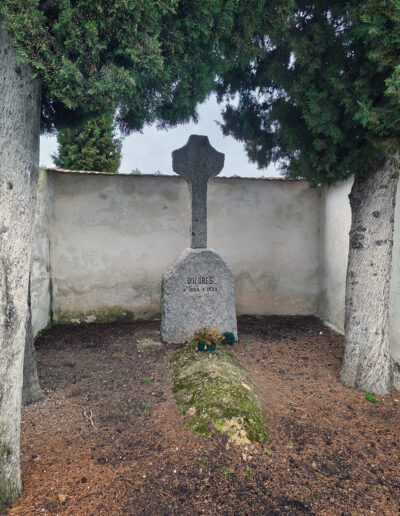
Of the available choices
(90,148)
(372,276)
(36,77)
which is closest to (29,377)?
(36,77)

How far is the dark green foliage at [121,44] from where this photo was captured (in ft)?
6.37

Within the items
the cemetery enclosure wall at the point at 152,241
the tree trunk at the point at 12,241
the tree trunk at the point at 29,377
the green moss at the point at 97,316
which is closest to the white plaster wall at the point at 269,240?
the cemetery enclosure wall at the point at 152,241

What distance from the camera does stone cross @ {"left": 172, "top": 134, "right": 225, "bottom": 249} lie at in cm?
497

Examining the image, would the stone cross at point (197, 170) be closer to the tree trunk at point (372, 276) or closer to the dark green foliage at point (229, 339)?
the dark green foliage at point (229, 339)

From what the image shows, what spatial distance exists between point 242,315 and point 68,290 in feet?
11.7

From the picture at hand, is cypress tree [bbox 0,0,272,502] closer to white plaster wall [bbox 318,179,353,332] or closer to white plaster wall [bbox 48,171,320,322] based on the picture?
white plaster wall [bbox 48,171,320,322]

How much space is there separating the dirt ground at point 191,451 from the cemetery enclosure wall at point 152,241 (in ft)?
6.74

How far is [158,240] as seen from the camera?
21.0ft

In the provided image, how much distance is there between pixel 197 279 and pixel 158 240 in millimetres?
1921

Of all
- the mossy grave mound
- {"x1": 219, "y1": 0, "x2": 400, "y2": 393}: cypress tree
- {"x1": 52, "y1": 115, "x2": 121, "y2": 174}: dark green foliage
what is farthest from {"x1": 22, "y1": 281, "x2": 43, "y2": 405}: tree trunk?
{"x1": 52, "y1": 115, "x2": 121, "y2": 174}: dark green foliage

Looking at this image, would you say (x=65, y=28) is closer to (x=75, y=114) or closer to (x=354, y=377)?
(x=75, y=114)

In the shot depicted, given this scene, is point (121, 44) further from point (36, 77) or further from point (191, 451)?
point (191, 451)

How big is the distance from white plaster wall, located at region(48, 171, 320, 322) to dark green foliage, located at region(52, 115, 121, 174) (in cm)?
457

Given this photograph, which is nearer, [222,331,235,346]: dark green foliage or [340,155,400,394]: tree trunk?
[340,155,400,394]: tree trunk
